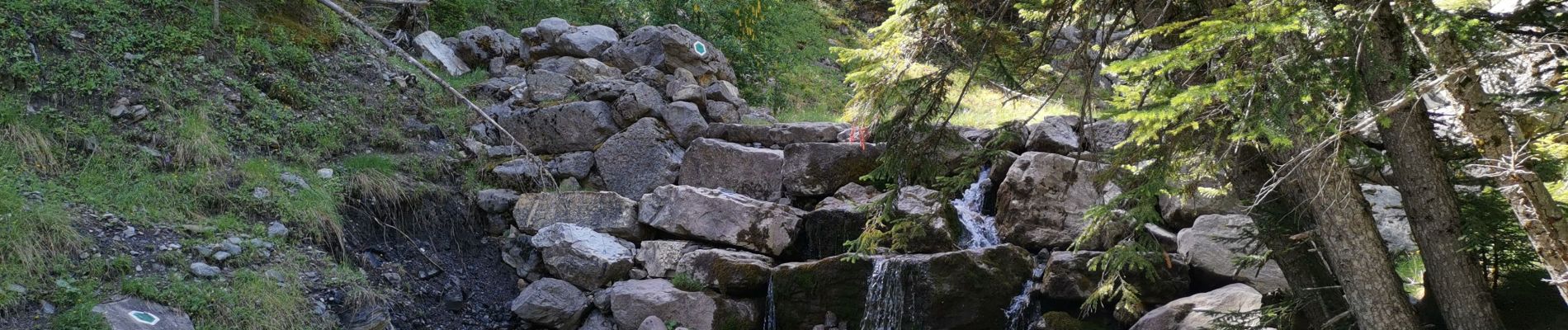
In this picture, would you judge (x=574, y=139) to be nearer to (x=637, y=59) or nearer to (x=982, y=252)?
(x=637, y=59)

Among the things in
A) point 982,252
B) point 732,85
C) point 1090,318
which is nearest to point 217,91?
point 732,85

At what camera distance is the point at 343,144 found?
9852 millimetres

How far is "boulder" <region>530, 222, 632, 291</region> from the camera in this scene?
8945 mm

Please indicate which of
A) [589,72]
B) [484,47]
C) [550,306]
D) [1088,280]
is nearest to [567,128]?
[589,72]

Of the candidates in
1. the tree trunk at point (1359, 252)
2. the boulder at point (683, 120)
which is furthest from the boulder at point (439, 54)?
the tree trunk at point (1359, 252)

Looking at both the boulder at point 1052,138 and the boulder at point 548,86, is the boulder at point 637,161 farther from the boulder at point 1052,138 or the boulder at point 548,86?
the boulder at point 1052,138

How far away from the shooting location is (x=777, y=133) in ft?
36.5

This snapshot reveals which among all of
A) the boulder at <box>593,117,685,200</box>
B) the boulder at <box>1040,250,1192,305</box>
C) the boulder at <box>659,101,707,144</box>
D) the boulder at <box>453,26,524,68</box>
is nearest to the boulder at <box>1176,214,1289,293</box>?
the boulder at <box>1040,250,1192,305</box>

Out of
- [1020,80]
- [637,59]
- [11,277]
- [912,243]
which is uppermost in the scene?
[1020,80]

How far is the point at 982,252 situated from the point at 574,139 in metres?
5.41

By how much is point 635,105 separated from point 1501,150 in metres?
8.61

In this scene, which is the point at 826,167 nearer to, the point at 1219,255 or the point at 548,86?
the point at 1219,255

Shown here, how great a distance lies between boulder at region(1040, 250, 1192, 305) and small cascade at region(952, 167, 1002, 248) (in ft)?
2.83

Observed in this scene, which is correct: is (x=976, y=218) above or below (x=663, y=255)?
above
